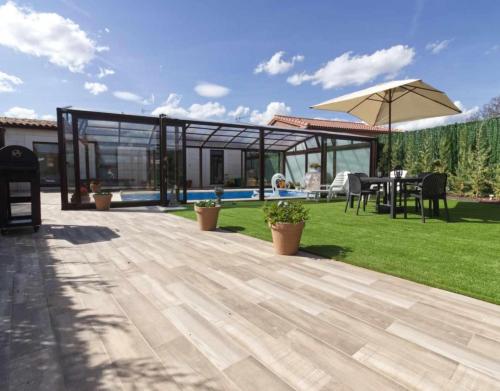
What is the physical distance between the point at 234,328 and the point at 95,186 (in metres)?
8.44

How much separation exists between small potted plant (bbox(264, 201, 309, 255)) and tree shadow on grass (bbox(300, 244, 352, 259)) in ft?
0.73

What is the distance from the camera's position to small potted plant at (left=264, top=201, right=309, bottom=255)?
3058mm

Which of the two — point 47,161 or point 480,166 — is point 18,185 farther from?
point 480,166

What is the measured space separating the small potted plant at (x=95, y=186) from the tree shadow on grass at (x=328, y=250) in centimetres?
734

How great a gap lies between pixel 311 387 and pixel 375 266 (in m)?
1.78

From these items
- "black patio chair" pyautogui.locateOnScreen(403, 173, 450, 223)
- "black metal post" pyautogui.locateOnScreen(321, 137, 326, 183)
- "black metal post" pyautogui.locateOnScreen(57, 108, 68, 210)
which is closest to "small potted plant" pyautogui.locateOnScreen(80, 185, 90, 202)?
"black metal post" pyautogui.locateOnScreen(57, 108, 68, 210)

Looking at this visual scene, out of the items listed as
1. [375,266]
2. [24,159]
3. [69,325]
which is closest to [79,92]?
[24,159]

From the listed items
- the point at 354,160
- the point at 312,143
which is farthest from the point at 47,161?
the point at 354,160

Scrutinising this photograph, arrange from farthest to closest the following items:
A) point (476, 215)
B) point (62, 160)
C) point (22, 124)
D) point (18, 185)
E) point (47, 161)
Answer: point (47, 161)
point (22, 124)
point (62, 160)
point (476, 215)
point (18, 185)

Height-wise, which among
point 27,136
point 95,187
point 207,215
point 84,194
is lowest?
point 207,215

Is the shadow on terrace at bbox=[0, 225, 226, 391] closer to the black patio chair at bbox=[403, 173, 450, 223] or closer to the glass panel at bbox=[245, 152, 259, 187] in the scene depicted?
the black patio chair at bbox=[403, 173, 450, 223]

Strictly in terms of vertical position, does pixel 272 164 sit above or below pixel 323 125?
below

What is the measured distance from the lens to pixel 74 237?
4.02 m

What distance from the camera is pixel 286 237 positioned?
306cm
